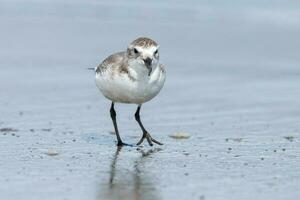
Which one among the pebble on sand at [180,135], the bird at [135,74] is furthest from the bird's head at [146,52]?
the pebble on sand at [180,135]

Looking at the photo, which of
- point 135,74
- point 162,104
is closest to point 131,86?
point 135,74

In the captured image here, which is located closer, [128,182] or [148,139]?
[128,182]

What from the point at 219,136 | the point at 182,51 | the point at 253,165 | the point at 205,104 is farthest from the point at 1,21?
the point at 253,165

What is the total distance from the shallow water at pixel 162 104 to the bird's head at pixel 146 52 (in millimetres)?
780

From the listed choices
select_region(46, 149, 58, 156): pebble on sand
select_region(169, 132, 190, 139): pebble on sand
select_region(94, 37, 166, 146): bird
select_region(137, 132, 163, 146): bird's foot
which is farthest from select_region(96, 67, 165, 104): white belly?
select_region(46, 149, 58, 156): pebble on sand

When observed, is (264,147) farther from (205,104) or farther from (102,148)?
(205,104)

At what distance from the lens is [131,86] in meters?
8.26

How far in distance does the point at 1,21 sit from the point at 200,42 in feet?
11.0

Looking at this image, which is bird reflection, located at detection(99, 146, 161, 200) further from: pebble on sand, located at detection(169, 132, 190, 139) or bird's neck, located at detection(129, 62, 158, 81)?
pebble on sand, located at detection(169, 132, 190, 139)

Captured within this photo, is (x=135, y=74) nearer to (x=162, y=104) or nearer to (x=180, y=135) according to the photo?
(x=180, y=135)

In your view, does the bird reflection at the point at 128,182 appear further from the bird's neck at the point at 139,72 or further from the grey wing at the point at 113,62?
the grey wing at the point at 113,62

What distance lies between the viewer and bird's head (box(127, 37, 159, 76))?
7.99m

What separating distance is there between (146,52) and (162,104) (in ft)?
8.51

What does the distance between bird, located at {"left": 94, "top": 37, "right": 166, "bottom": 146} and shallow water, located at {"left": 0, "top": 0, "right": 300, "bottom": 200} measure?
0.47m
